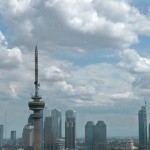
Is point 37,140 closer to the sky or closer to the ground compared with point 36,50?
closer to the ground

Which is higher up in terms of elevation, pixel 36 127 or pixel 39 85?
pixel 39 85

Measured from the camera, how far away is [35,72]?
168 meters

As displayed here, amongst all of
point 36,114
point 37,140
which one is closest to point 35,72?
point 36,114

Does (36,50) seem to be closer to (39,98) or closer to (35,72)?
(35,72)

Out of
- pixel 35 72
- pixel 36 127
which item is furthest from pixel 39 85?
pixel 36 127

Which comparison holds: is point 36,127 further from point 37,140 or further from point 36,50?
point 36,50

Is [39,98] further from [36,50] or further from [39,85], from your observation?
[36,50]

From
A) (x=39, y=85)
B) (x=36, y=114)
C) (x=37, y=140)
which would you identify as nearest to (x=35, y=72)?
(x=39, y=85)

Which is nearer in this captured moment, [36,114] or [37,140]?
[36,114]

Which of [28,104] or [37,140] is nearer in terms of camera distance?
[28,104]

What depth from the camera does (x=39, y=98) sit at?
165 metres

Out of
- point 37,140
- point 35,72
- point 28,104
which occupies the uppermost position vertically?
point 35,72

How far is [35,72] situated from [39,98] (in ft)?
35.2

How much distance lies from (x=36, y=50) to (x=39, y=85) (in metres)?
13.5
